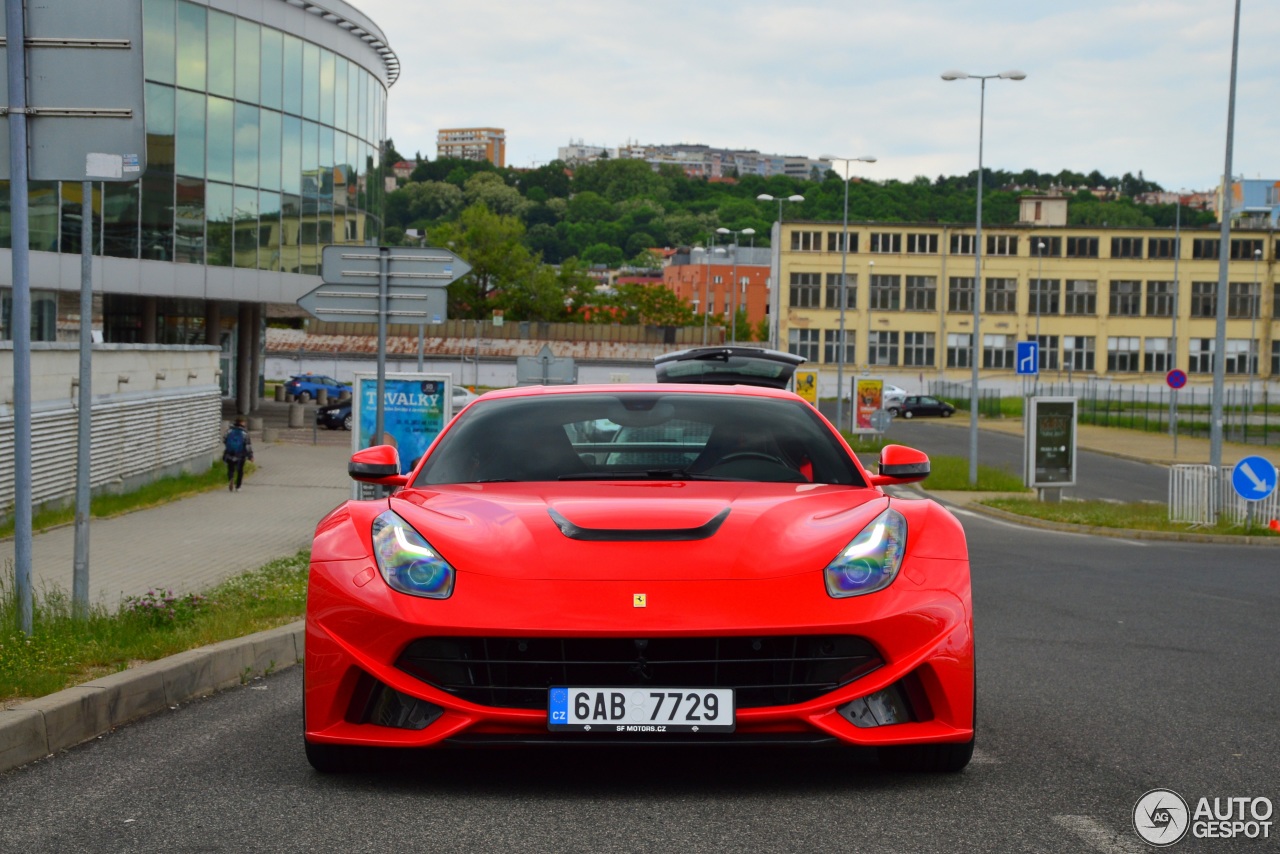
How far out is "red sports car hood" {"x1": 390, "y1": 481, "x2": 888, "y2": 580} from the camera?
4.86 metres

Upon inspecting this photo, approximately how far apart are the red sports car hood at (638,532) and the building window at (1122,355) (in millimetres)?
110395

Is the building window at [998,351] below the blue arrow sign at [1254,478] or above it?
above

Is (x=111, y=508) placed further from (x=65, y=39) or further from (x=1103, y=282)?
(x=1103, y=282)

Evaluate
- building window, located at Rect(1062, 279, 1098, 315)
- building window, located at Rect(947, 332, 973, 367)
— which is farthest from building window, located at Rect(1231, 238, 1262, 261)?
building window, located at Rect(947, 332, 973, 367)

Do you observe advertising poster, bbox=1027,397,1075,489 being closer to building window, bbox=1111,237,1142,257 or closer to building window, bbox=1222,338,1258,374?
building window, bbox=1111,237,1142,257

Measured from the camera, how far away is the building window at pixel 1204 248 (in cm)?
10898

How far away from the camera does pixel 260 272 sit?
46.4 m

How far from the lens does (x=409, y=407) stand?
18.8 metres

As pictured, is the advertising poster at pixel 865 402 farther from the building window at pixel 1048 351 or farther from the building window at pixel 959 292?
the building window at pixel 1048 351

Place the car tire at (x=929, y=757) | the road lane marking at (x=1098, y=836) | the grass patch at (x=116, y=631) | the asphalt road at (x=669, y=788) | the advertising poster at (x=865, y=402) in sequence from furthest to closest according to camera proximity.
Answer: the advertising poster at (x=865, y=402), the grass patch at (x=116, y=631), the car tire at (x=929, y=757), the asphalt road at (x=669, y=788), the road lane marking at (x=1098, y=836)

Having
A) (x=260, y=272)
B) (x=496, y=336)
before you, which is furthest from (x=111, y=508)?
(x=496, y=336)

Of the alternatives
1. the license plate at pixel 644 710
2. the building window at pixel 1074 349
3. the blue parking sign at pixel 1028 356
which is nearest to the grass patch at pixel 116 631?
the license plate at pixel 644 710

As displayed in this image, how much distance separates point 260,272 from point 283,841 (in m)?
43.8

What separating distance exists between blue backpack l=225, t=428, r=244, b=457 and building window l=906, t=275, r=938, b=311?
8581cm
